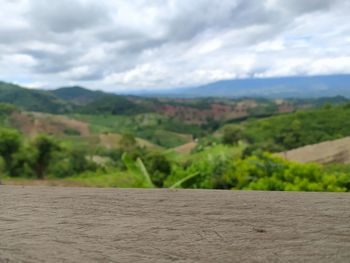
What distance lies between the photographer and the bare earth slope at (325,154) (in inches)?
800

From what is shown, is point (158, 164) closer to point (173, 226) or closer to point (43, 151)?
point (173, 226)

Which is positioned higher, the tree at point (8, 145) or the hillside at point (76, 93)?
the hillside at point (76, 93)

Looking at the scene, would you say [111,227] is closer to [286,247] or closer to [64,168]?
[286,247]

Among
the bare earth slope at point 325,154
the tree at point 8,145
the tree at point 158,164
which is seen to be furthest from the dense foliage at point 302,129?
the tree at point 8,145

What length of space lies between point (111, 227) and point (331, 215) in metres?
0.53

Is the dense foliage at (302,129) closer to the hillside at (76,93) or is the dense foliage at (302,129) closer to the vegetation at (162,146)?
the vegetation at (162,146)

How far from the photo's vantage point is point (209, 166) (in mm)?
7672

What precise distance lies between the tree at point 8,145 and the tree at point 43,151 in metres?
1.54

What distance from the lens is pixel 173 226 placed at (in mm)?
876

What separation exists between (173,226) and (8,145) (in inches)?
1180

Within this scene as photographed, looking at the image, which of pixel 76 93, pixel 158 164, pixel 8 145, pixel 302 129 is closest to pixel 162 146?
pixel 302 129

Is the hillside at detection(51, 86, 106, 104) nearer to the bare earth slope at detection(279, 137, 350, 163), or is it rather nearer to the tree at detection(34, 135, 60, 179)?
the tree at detection(34, 135, 60, 179)

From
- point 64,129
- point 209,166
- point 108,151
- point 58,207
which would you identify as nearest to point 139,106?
point 64,129

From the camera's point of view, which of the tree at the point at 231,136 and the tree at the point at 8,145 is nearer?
the tree at the point at 8,145
